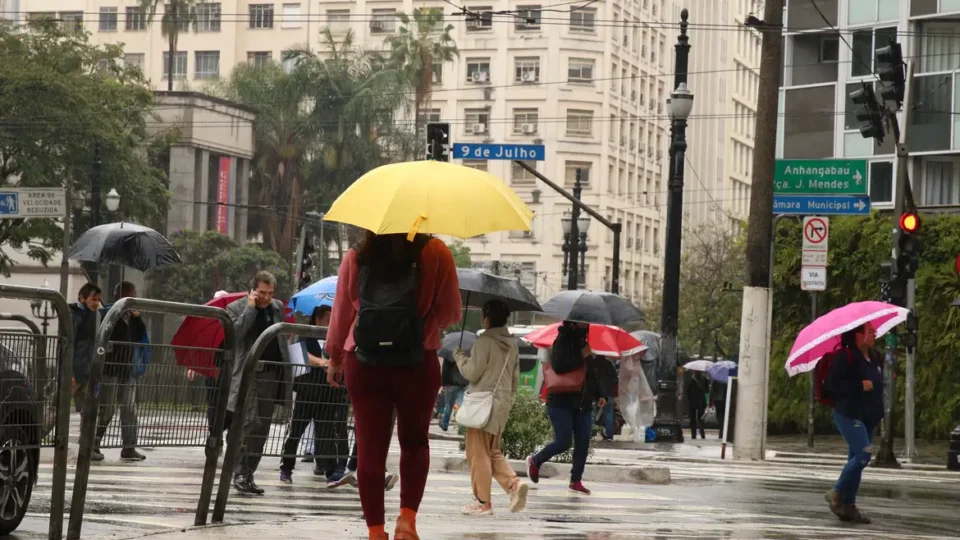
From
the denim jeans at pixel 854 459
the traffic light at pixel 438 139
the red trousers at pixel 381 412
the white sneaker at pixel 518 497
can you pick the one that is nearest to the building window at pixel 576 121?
the traffic light at pixel 438 139

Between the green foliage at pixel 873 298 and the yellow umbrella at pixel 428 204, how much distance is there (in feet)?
85.4

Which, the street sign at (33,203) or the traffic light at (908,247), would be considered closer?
the street sign at (33,203)

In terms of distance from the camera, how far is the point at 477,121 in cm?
10244

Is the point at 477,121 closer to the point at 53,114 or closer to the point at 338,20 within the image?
the point at 338,20

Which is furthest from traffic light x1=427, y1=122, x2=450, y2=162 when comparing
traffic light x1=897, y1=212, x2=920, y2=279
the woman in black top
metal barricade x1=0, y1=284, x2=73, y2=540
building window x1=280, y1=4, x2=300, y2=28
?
building window x1=280, y1=4, x2=300, y2=28

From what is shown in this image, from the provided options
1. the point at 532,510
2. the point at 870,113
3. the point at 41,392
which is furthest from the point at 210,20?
the point at 41,392

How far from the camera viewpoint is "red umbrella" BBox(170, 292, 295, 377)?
9492mm

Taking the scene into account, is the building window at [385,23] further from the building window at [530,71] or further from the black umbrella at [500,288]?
the black umbrella at [500,288]

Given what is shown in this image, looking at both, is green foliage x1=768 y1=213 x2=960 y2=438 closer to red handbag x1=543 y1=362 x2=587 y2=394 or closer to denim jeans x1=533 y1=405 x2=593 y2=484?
denim jeans x1=533 y1=405 x2=593 y2=484

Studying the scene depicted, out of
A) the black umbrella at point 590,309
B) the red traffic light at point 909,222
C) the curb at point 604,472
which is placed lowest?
the curb at point 604,472

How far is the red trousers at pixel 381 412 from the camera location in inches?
321

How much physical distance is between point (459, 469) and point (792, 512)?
5430mm

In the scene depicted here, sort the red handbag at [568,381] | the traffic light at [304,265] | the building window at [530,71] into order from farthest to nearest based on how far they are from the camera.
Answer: the building window at [530,71], the traffic light at [304,265], the red handbag at [568,381]

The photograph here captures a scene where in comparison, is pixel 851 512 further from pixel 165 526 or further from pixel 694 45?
pixel 694 45
